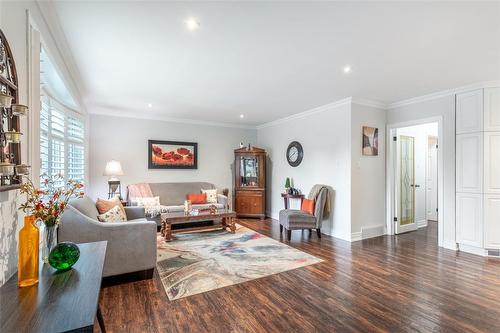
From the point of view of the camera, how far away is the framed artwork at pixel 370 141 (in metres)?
4.46

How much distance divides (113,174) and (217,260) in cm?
294

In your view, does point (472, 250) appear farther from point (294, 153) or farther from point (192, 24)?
point (192, 24)

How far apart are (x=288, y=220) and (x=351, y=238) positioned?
115 centimetres

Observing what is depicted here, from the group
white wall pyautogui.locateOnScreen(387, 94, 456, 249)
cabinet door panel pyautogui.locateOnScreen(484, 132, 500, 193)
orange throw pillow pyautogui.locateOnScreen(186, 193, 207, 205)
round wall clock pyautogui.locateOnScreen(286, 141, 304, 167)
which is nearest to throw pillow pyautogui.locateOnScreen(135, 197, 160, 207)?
orange throw pillow pyautogui.locateOnScreen(186, 193, 207, 205)

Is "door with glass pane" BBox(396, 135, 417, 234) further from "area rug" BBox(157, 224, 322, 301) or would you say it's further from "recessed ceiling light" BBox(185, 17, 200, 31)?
"recessed ceiling light" BBox(185, 17, 200, 31)

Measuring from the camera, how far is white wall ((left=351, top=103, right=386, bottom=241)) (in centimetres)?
432

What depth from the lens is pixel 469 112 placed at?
366 cm

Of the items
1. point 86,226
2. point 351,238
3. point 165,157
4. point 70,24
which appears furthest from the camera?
point 165,157

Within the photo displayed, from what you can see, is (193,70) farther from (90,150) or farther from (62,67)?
(90,150)

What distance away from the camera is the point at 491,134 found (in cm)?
351

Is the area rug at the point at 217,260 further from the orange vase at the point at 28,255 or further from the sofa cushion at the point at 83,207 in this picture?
the orange vase at the point at 28,255

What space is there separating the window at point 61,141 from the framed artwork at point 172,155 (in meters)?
1.42

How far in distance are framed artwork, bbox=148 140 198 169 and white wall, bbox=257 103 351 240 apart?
6.89 ft

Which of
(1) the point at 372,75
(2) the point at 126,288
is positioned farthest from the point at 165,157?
(1) the point at 372,75
